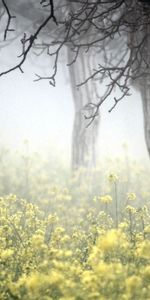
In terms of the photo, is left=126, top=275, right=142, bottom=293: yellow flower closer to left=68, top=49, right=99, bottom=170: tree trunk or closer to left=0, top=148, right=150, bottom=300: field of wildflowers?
left=0, top=148, right=150, bottom=300: field of wildflowers

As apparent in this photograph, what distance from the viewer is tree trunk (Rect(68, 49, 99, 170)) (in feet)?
29.8

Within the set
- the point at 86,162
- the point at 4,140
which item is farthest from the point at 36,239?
the point at 4,140

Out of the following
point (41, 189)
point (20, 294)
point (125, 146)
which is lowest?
point (20, 294)

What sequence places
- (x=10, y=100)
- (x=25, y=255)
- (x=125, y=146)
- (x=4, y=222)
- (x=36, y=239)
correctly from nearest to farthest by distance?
(x=36, y=239), (x=25, y=255), (x=4, y=222), (x=125, y=146), (x=10, y=100)

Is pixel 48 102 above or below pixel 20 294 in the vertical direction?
above

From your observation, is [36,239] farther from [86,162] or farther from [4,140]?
[4,140]

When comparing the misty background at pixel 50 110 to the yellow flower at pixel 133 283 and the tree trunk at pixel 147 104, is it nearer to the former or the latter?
the tree trunk at pixel 147 104

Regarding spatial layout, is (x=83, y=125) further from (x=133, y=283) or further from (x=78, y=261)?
(x=133, y=283)

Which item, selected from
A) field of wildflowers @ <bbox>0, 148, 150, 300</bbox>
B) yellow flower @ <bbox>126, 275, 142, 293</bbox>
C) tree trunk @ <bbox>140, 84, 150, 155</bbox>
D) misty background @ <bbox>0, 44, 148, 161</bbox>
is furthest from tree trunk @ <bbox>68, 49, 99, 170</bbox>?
misty background @ <bbox>0, 44, 148, 161</bbox>

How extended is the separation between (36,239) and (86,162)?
249 inches

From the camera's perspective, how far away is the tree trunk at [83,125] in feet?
29.8

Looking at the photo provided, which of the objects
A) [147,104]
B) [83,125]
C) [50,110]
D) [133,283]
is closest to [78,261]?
[133,283]

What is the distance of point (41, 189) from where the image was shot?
9172 mm

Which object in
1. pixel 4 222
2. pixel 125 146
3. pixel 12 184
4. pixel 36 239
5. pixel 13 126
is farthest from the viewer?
pixel 13 126
